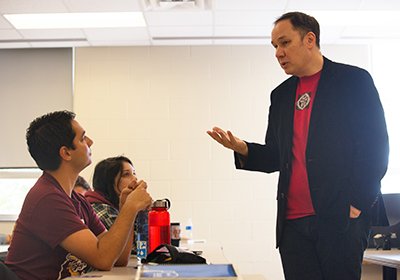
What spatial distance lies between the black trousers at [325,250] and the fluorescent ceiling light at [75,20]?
11.6 feet

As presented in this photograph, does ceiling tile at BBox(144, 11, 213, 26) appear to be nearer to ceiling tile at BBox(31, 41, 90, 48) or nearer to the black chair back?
ceiling tile at BBox(31, 41, 90, 48)

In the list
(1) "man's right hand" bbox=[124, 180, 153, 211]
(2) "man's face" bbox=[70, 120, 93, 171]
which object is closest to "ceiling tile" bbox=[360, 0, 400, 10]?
(2) "man's face" bbox=[70, 120, 93, 171]

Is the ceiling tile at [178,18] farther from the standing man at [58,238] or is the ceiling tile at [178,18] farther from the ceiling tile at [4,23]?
the standing man at [58,238]

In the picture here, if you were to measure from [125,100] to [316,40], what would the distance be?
3945mm

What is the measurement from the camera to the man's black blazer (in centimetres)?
174

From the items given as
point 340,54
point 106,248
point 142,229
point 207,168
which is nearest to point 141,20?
point 207,168

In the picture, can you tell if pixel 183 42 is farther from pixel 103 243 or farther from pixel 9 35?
pixel 103 243

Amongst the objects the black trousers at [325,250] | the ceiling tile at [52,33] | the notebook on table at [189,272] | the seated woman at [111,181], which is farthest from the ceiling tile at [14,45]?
the notebook on table at [189,272]

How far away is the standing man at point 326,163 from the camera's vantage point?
5.70 ft

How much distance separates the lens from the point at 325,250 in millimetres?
1736

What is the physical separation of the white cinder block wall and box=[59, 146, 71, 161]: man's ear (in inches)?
145

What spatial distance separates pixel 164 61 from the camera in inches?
231

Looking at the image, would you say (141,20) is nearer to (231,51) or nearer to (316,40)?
(231,51)

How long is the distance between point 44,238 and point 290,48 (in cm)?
104
